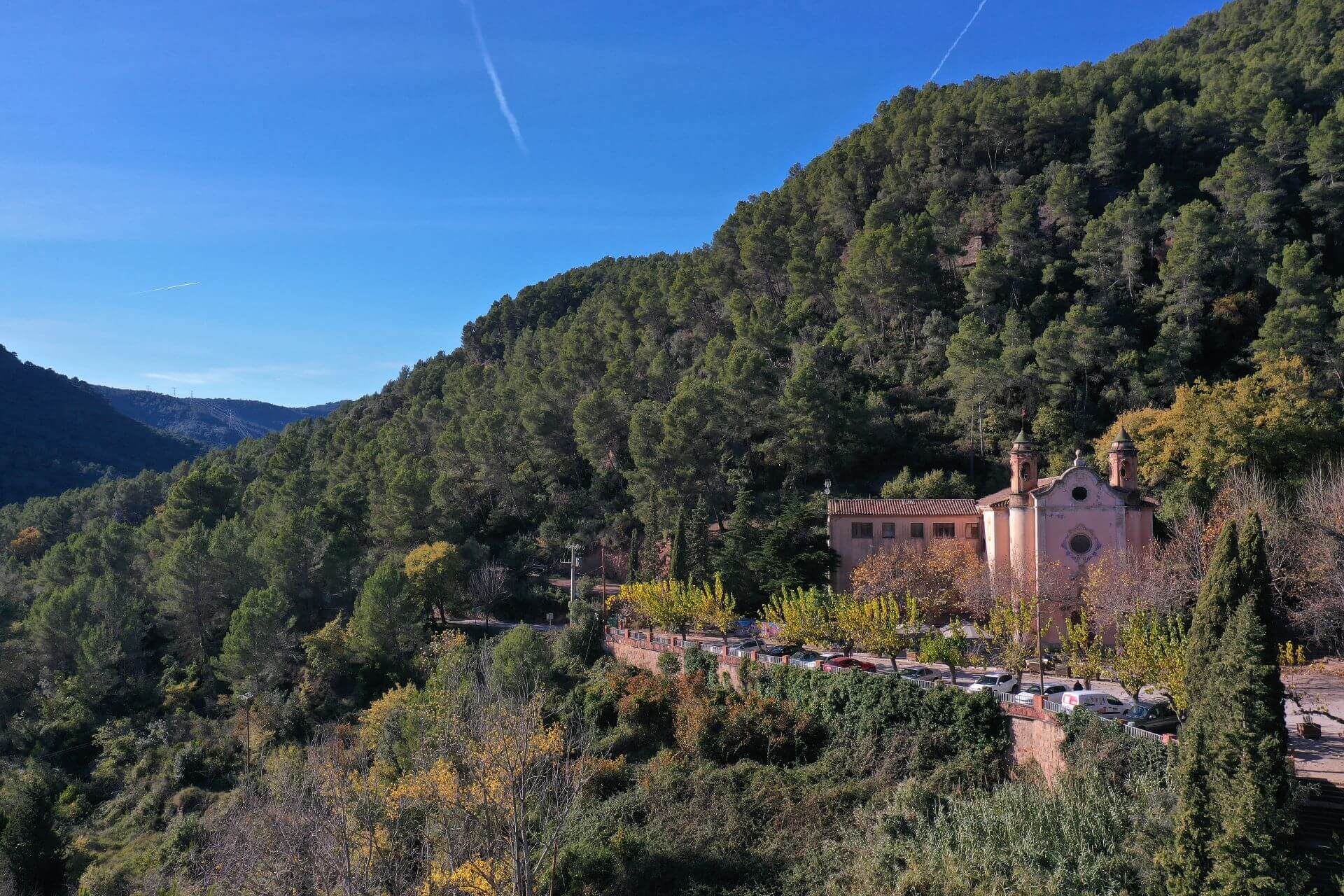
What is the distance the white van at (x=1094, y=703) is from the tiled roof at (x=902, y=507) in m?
15.1

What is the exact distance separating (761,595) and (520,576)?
51.8 ft

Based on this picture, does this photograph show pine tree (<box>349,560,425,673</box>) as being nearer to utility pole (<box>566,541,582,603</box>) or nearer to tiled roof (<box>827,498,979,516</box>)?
utility pole (<box>566,541,582,603</box>)

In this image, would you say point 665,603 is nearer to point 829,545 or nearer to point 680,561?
point 680,561

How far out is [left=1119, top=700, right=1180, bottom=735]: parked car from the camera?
19531 millimetres

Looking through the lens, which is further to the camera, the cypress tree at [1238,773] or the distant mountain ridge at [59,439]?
the distant mountain ridge at [59,439]

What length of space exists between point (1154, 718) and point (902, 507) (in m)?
17.3

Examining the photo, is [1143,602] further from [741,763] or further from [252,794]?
[252,794]

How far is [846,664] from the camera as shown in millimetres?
27609

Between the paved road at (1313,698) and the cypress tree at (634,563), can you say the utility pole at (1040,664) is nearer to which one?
the paved road at (1313,698)

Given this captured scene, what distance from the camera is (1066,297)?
49.2 metres

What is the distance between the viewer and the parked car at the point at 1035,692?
2148cm

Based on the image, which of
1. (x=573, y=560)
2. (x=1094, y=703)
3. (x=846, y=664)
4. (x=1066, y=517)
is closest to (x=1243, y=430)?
(x=1066, y=517)

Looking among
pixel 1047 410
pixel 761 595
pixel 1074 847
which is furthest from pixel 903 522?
pixel 1074 847

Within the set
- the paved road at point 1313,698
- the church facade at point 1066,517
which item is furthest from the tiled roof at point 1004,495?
the paved road at point 1313,698
